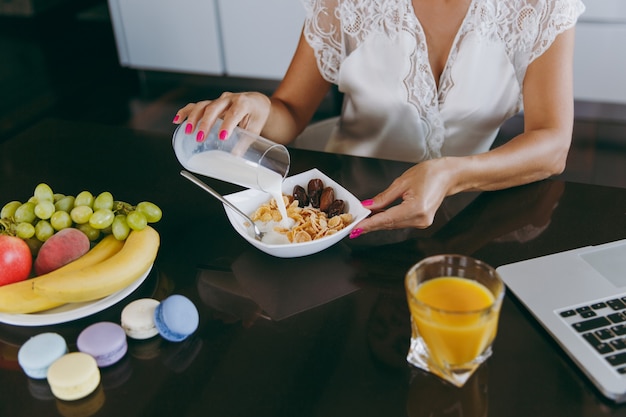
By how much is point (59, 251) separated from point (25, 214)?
0.10 metres

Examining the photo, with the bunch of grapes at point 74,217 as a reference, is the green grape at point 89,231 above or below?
below

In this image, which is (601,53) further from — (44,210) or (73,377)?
(73,377)

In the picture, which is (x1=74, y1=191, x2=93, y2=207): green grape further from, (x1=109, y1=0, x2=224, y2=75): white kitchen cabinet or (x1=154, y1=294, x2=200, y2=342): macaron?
(x1=109, y1=0, x2=224, y2=75): white kitchen cabinet

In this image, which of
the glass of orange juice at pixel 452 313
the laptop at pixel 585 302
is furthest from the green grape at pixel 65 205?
the laptop at pixel 585 302

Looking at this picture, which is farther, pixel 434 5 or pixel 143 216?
pixel 434 5

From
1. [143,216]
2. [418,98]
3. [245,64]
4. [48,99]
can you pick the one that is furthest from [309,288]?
[48,99]

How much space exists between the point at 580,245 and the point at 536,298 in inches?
7.0

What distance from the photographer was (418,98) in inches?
59.6

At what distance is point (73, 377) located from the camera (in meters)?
0.78

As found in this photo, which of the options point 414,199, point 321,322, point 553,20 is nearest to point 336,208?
point 414,199

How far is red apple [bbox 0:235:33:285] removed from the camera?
36.4 inches

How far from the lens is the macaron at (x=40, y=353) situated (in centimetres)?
81

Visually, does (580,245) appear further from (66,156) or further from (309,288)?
(66,156)

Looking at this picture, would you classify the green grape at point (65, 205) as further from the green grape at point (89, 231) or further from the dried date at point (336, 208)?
the dried date at point (336, 208)
